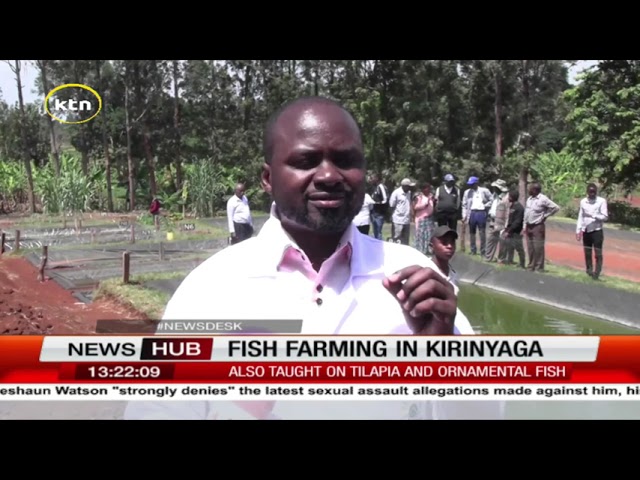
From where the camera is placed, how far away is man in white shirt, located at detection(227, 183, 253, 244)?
2.95 metres

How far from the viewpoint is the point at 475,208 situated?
13.7 ft

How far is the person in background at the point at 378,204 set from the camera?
12.3ft

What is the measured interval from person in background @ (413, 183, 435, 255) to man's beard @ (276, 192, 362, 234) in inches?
82.0

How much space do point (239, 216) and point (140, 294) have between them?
722mm

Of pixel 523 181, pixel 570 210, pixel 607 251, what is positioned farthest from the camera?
pixel 570 210

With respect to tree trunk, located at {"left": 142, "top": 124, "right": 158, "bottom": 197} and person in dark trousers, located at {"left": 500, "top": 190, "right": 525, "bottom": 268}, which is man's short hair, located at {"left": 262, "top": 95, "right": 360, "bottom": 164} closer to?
tree trunk, located at {"left": 142, "top": 124, "right": 158, "bottom": 197}

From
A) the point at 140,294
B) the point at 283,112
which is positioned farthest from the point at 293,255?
the point at 140,294

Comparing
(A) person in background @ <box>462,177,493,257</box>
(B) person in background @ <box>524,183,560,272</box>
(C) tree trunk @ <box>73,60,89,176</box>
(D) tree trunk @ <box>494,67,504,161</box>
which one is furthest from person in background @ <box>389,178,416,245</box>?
(C) tree trunk @ <box>73,60,89,176</box>

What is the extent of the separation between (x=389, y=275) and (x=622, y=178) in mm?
2875

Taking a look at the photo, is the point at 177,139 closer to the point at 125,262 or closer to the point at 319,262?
the point at 125,262

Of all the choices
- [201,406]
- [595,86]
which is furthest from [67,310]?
[595,86]

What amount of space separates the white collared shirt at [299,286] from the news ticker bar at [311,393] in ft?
1.59

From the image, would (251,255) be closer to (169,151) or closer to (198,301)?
(198,301)

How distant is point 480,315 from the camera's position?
3.28m
